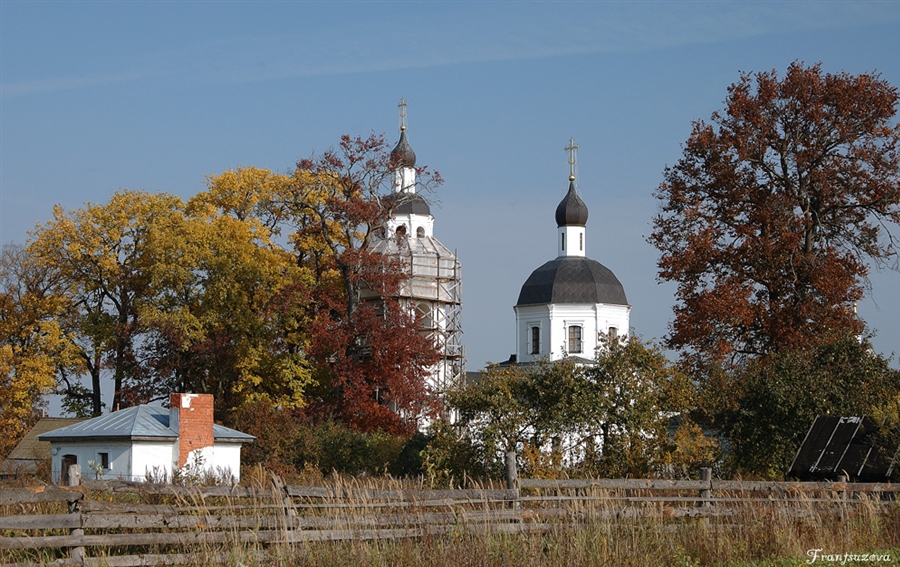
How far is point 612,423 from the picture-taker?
1064 inches

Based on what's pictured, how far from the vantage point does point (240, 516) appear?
1321 centimetres

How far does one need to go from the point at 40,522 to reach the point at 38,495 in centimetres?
27

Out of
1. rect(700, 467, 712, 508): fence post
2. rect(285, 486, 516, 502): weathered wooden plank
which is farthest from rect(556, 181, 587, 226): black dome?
rect(285, 486, 516, 502): weathered wooden plank

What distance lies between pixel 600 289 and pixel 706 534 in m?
48.4

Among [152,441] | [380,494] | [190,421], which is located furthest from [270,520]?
[190,421]

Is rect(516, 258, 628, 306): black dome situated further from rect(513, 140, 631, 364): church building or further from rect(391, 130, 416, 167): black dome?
rect(391, 130, 416, 167): black dome

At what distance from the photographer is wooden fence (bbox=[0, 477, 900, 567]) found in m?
12.4

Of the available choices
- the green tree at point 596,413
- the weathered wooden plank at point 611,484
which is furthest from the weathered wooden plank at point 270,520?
the green tree at point 596,413

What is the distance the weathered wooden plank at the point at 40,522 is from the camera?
38.7ft

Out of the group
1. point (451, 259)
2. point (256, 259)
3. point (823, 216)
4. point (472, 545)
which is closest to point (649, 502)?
point (472, 545)

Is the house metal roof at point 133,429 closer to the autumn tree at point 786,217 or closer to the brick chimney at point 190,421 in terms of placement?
the brick chimney at point 190,421

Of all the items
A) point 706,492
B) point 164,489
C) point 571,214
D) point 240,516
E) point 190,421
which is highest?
point 571,214

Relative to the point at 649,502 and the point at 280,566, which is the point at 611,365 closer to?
the point at 649,502

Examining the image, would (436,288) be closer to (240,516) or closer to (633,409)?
(633,409)
